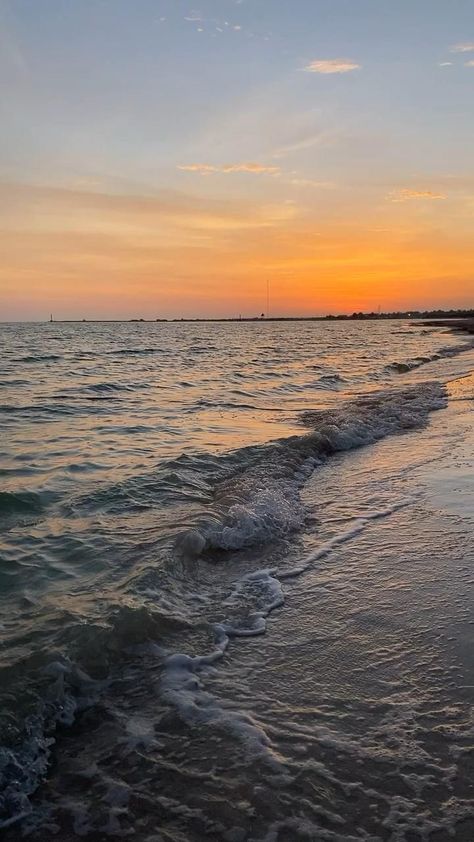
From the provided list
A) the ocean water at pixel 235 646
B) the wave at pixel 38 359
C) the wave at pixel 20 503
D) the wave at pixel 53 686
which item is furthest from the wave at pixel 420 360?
the wave at pixel 53 686

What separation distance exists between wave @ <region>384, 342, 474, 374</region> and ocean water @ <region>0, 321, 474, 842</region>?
734 inches

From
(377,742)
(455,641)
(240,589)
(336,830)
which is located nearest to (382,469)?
(240,589)

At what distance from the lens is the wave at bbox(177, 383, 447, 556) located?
631 centimetres

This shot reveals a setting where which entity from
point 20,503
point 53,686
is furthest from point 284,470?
point 53,686

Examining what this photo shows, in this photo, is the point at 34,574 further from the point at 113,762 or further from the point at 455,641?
the point at 455,641

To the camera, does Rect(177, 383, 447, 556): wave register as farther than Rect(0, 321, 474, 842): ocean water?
Yes

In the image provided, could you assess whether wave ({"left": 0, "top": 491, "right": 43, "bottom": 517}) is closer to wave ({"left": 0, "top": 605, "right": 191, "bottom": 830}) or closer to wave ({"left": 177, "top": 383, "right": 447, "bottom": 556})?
wave ({"left": 177, "top": 383, "right": 447, "bottom": 556})

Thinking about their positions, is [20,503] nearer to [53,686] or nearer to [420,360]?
[53,686]

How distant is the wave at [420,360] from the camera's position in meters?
27.7

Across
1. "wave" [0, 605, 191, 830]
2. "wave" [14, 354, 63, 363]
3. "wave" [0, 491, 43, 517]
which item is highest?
"wave" [14, 354, 63, 363]

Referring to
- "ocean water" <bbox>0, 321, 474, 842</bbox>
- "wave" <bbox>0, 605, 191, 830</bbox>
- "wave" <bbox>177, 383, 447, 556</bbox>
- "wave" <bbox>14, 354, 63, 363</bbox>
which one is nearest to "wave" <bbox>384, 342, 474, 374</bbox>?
"wave" <bbox>177, 383, 447, 556</bbox>

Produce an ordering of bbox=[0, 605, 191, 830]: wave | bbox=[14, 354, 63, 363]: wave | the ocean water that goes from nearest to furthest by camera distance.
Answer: the ocean water, bbox=[0, 605, 191, 830]: wave, bbox=[14, 354, 63, 363]: wave

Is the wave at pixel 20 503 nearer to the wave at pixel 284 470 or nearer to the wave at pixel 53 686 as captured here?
the wave at pixel 284 470

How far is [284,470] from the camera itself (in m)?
9.05
